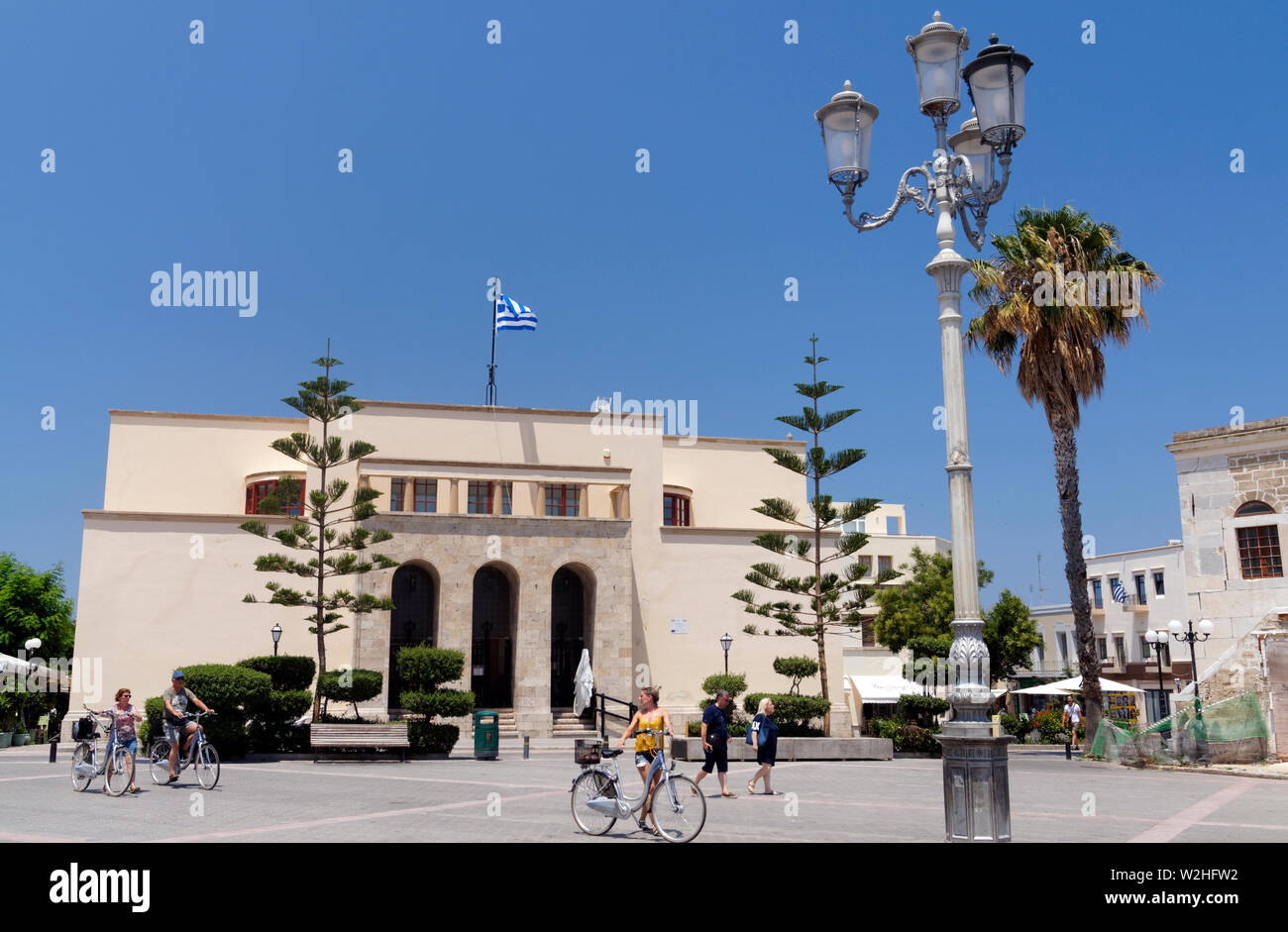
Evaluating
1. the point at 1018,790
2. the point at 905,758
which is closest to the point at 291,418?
the point at 905,758

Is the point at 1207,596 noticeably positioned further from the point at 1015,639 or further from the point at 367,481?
the point at 367,481

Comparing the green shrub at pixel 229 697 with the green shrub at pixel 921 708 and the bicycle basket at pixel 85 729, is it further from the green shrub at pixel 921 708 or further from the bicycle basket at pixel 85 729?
the green shrub at pixel 921 708

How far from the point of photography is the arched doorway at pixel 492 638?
33750mm

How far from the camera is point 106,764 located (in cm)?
1400

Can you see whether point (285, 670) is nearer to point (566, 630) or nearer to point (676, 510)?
point (566, 630)

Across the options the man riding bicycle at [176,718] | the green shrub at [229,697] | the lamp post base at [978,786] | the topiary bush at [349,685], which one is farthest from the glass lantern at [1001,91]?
the topiary bush at [349,685]

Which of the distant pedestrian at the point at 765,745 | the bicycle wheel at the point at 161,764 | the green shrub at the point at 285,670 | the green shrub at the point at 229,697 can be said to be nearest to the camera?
the bicycle wheel at the point at 161,764

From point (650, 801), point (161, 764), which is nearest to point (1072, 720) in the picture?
point (650, 801)

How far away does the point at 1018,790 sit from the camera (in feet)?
52.0

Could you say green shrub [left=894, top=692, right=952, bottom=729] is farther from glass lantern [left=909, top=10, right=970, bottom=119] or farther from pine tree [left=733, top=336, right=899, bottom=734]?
glass lantern [left=909, top=10, right=970, bottom=119]

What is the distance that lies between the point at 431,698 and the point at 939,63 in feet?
55.3

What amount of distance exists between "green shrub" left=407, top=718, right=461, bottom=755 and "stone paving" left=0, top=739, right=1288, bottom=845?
1.31m

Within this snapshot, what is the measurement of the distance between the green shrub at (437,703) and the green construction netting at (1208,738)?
46.5 ft
